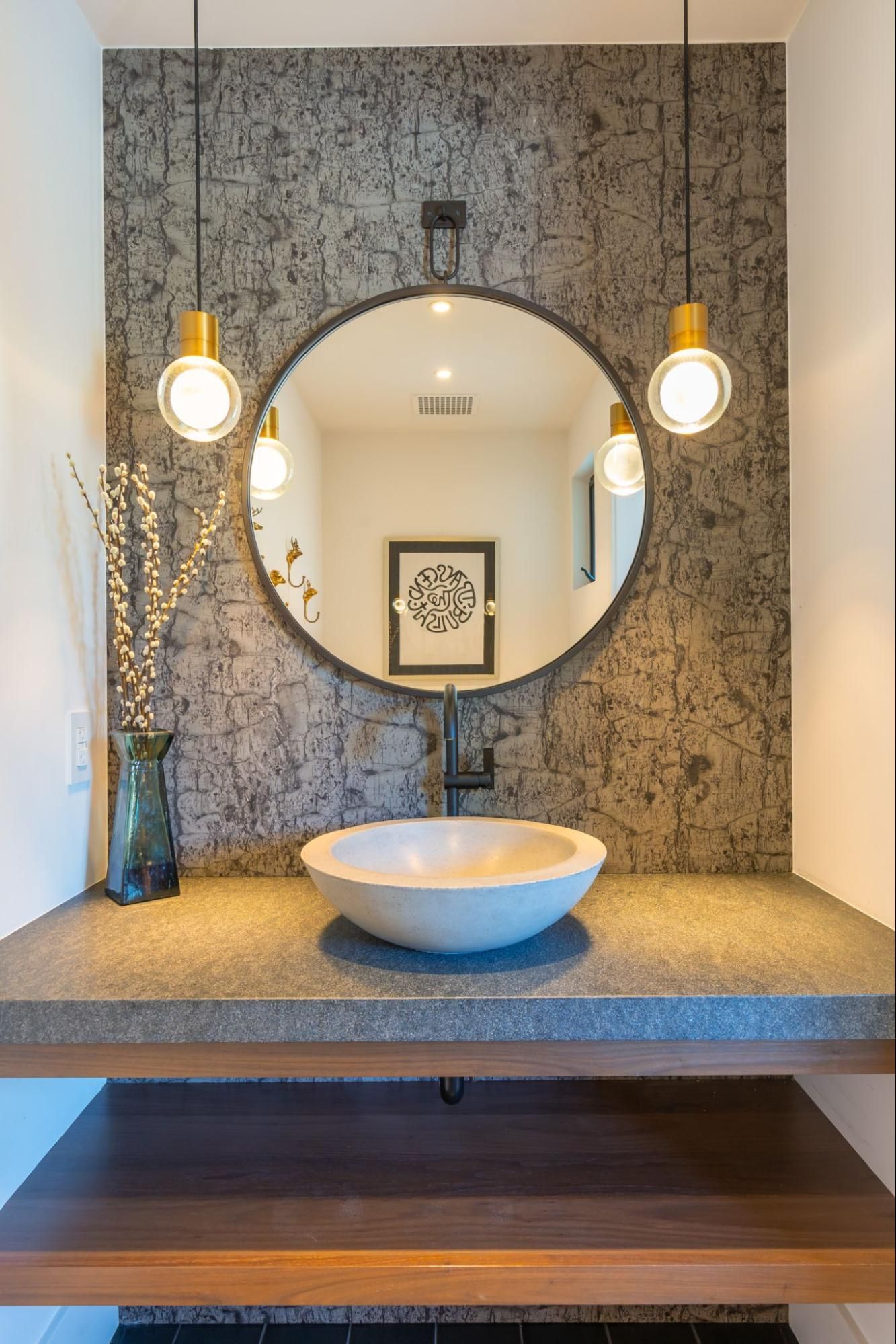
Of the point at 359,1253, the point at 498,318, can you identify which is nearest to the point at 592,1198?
the point at 359,1253

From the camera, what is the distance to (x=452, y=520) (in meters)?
1.58

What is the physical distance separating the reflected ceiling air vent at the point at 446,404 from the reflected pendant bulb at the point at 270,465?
11.2 inches

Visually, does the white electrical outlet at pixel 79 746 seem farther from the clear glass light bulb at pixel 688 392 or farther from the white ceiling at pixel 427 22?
the white ceiling at pixel 427 22

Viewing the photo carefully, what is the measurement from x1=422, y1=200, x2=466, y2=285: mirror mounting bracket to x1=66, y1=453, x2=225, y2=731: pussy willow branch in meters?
0.64

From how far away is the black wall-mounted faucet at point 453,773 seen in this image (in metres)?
1.49

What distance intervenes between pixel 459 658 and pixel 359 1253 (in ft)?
3.26

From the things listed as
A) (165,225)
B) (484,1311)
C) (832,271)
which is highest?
(165,225)

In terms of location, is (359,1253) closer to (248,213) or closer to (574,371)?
(574,371)

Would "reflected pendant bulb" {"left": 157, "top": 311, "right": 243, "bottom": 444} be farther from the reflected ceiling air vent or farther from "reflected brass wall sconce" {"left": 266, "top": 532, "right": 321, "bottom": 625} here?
the reflected ceiling air vent

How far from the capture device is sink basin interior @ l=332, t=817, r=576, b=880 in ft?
4.55

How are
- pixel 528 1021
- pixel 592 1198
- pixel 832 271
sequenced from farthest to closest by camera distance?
pixel 832 271 → pixel 592 1198 → pixel 528 1021

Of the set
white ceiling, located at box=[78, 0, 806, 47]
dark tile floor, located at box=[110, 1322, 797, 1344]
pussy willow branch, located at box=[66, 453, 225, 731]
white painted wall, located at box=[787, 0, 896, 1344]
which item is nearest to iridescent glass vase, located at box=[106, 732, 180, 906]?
pussy willow branch, located at box=[66, 453, 225, 731]

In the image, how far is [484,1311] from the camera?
5.13 ft

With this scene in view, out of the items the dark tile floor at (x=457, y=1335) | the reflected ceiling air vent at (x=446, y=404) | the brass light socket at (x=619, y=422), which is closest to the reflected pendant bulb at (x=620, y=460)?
the brass light socket at (x=619, y=422)
